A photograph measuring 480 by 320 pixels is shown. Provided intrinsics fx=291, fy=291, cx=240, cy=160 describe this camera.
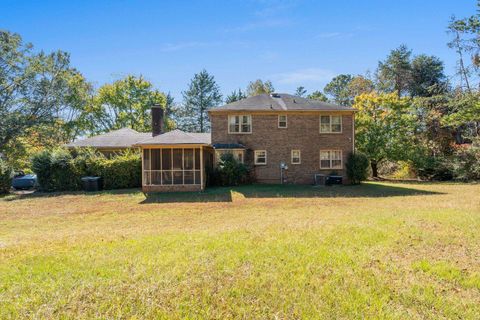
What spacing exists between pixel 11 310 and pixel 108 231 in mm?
→ 4181

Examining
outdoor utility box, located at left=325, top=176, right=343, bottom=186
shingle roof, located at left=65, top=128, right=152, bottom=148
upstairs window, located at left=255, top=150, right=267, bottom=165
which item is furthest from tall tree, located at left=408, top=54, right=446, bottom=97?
shingle roof, located at left=65, top=128, right=152, bottom=148

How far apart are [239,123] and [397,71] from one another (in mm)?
28967

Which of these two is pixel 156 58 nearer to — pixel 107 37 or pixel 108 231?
pixel 107 37

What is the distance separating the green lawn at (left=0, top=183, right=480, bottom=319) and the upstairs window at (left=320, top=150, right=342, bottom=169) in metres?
12.3

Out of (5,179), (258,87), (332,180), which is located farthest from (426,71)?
(5,179)

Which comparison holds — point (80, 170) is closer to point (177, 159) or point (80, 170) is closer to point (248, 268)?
point (177, 159)

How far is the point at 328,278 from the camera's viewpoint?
14.1ft

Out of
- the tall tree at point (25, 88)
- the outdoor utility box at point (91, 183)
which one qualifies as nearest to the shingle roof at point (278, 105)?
the outdoor utility box at point (91, 183)

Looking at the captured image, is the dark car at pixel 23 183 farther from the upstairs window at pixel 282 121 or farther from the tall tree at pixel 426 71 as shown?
the tall tree at pixel 426 71

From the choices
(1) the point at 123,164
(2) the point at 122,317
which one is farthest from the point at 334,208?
(1) the point at 123,164

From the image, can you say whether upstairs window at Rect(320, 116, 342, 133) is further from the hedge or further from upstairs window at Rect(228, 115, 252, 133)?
the hedge

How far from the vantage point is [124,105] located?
40.1 metres

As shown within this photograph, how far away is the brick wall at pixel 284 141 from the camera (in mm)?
20969

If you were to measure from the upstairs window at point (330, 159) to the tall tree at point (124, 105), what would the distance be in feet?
88.1
